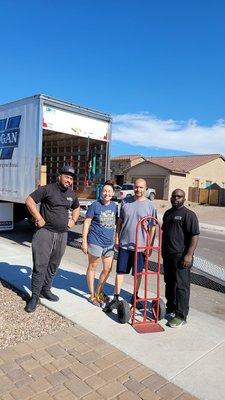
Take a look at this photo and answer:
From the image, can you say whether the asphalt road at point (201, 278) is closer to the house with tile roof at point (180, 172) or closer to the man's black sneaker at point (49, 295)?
the man's black sneaker at point (49, 295)

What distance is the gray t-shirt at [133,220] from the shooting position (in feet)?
16.0

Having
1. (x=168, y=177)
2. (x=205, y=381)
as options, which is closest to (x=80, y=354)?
(x=205, y=381)

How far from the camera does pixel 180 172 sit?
40.7m

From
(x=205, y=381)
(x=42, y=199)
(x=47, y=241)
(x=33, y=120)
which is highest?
(x=33, y=120)

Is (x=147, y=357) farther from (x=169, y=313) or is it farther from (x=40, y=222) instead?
(x=40, y=222)

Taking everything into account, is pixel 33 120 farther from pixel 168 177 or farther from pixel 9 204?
pixel 168 177

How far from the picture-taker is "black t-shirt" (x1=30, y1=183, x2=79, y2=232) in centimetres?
504

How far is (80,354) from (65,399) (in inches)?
29.1

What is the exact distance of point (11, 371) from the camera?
11.2 ft

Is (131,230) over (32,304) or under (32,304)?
over

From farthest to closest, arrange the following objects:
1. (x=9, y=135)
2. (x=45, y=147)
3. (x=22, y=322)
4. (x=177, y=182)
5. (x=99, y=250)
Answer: (x=177, y=182), (x=45, y=147), (x=9, y=135), (x=99, y=250), (x=22, y=322)

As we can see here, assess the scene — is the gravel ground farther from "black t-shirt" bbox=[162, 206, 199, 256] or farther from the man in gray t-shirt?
"black t-shirt" bbox=[162, 206, 199, 256]

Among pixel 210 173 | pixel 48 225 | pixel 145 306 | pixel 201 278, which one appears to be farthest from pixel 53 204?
pixel 210 173

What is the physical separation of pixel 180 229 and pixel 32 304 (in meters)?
2.08
